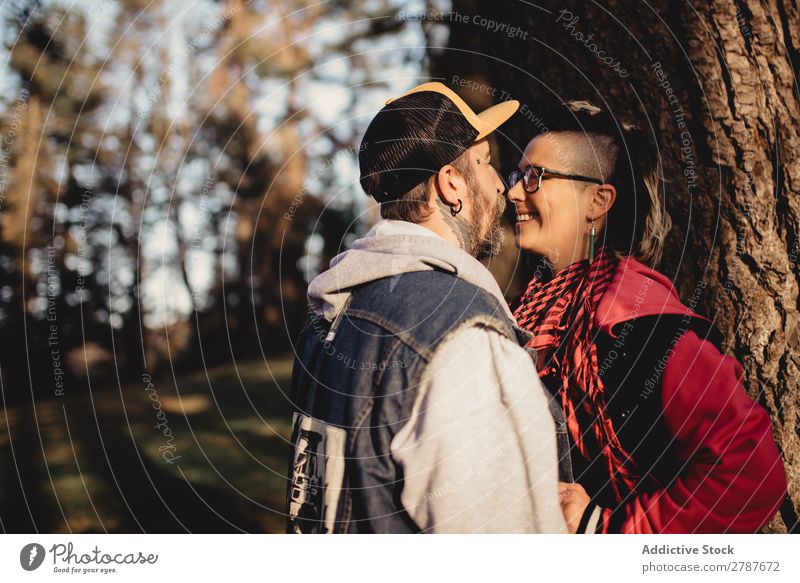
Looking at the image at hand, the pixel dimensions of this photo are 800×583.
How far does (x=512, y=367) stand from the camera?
1.60m

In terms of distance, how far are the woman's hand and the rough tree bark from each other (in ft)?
2.84

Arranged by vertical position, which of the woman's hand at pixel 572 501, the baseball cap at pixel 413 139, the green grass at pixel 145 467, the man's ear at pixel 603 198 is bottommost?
the green grass at pixel 145 467

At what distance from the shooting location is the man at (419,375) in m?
1.56

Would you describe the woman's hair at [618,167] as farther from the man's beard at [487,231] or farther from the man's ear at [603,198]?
the man's beard at [487,231]

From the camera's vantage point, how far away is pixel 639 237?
88.2 inches

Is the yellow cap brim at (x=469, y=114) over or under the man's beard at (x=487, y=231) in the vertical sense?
over

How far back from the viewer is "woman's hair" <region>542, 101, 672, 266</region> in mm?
2199

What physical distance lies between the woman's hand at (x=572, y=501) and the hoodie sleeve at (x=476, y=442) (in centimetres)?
29

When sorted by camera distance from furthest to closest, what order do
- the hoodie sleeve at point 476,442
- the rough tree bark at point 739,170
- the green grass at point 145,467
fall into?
the green grass at point 145,467, the rough tree bark at point 739,170, the hoodie sleeve at point 476,442

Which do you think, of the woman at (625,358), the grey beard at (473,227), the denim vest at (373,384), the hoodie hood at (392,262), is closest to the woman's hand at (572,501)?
the woman at (625,358)

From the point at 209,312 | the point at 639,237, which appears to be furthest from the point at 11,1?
the point at 209,312

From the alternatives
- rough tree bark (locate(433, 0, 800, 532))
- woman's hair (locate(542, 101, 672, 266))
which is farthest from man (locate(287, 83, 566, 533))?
rough tree bark (locate(433, 0, 800, 532))

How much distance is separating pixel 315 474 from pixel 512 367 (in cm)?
65

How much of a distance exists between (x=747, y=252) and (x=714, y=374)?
753 millimetres
